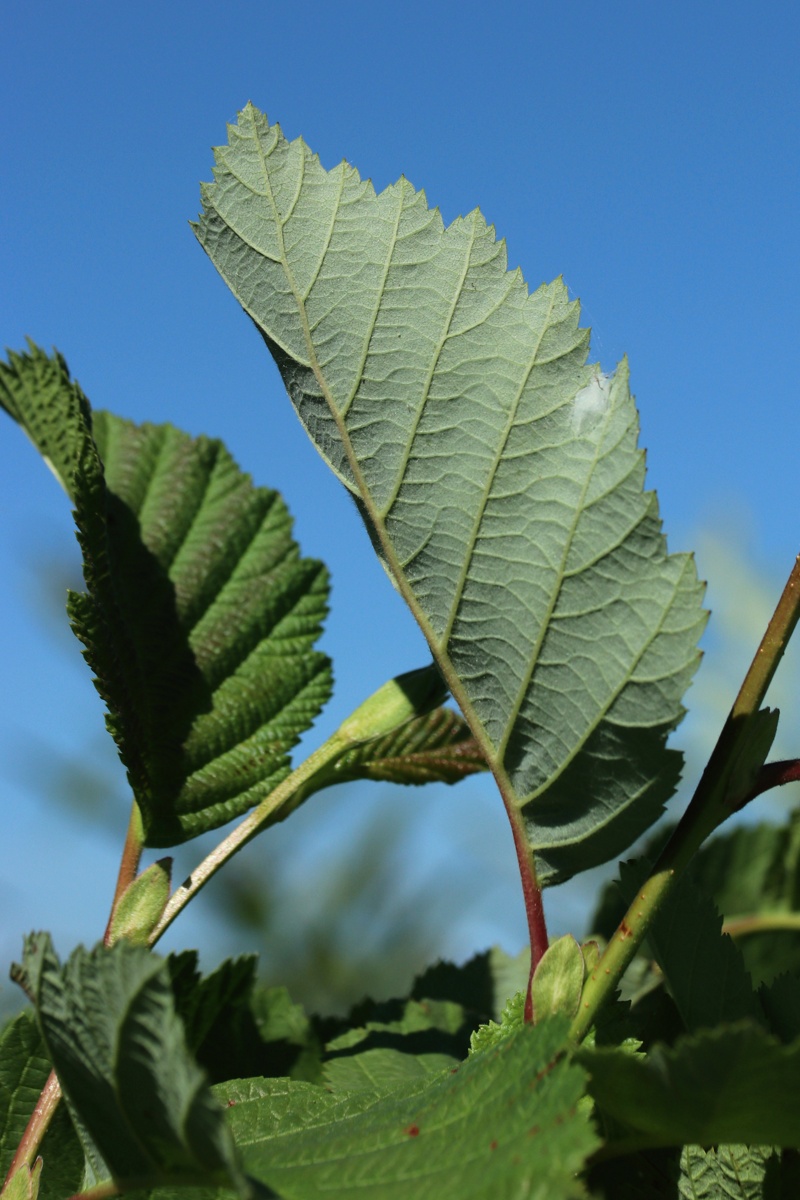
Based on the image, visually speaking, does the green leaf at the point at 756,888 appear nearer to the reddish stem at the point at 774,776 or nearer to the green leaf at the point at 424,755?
the green leaf at the point at 424,755

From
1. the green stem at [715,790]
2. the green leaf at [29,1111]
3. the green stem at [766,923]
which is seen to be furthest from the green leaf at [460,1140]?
the green stem at [766,923]

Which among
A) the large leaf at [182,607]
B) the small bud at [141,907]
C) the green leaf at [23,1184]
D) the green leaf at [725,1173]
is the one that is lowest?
the green leaf at [725,1173]

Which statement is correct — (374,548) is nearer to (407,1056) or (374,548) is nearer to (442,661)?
(442,661)

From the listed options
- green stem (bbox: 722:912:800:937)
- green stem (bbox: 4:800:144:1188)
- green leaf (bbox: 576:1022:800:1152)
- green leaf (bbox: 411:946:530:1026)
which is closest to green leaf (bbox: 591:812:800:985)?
green stem (bbox: 722:912:800:937)

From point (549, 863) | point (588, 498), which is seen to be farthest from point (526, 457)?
point (549, 863)

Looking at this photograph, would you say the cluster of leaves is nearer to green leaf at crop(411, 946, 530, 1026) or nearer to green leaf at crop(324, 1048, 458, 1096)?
green leaf at crop(324, 1048, 458, 1096)

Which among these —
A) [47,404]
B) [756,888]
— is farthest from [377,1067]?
[47,404]
